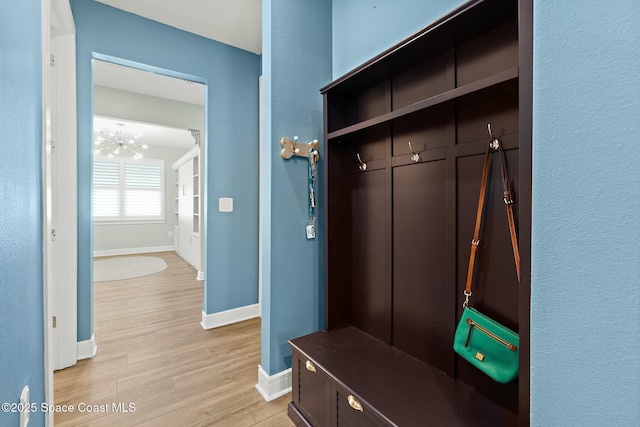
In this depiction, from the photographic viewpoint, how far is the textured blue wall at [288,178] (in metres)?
1.68

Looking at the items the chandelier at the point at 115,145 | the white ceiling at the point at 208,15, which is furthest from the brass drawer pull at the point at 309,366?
the chandelier at the point at 115,145

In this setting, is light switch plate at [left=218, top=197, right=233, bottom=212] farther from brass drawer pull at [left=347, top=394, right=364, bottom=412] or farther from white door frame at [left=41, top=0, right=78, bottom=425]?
brass drawer pull at [left=347, top=394, right=364, bottom=412]

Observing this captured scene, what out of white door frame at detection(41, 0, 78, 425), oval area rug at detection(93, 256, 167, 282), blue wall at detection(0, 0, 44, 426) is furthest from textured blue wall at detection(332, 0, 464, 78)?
oval area rug at detection(93, 256, 167, 282)

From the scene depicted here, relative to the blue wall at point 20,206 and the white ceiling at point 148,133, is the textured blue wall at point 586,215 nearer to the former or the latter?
the blue wall at point 20,206

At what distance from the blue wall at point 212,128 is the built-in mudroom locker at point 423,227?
4.96 feet

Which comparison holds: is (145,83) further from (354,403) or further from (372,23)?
(354,403)

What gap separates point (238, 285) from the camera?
286 centimetres

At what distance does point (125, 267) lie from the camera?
16.5 ft

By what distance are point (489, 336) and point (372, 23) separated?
173 cm

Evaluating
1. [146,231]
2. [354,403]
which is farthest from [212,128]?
[146,231]

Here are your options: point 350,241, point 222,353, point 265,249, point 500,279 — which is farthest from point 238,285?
point 500,279

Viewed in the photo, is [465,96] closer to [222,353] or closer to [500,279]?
[500,279]

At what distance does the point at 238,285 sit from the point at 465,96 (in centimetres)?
262

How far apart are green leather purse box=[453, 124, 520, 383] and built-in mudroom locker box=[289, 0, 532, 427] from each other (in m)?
0.05
